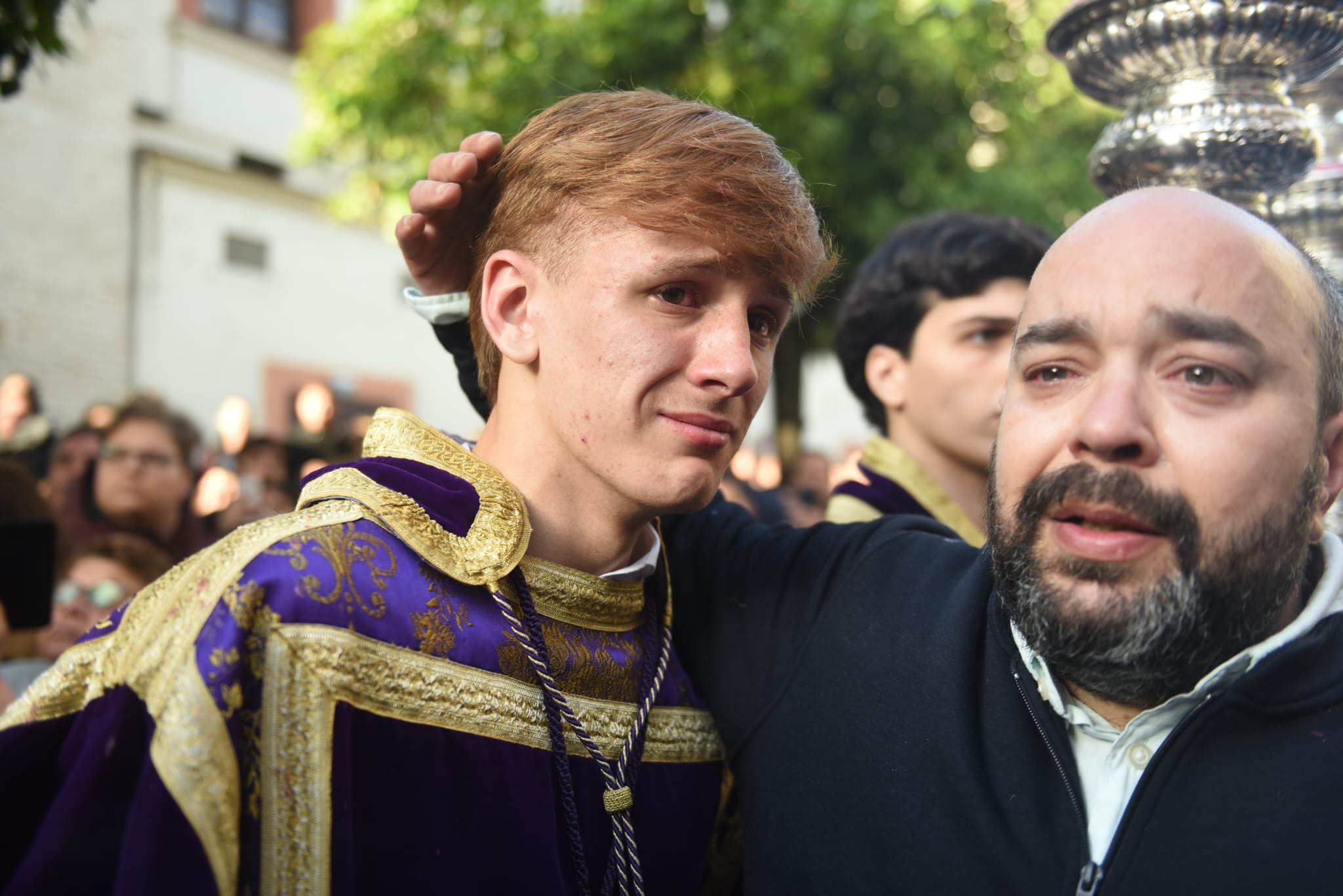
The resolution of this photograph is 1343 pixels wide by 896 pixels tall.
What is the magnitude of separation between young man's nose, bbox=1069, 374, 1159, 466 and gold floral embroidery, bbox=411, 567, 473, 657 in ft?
3.35

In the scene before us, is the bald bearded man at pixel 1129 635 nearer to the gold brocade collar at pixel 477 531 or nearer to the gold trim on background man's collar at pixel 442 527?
the gold brocade collar at pixel 477 531

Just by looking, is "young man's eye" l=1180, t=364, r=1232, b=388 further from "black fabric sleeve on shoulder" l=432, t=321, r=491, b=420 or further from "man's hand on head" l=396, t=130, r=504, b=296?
"black fabric sleeve on shoulder" l=432, t=321, r=491, b=420

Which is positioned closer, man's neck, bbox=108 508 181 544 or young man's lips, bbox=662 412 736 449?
young man's lips, bbox=662 412 736 449

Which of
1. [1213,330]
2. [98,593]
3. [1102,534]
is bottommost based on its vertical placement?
[98,593]

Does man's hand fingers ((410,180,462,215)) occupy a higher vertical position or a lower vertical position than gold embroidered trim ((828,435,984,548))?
higher

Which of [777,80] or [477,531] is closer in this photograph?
[477,531]

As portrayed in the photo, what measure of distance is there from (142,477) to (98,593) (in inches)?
58.5

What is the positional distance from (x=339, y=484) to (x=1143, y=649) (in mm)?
1309

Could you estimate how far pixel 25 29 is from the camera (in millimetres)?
3197

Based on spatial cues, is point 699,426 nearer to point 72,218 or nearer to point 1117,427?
point 1117,427

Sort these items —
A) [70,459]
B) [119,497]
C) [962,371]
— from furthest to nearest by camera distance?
[70,459]
[119,497]
[962,371]

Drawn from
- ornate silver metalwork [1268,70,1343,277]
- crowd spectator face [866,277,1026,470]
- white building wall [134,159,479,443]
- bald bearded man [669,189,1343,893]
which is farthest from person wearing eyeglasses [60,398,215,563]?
white building wall [134,159,479,443]

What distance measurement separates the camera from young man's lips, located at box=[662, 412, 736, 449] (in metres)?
2.18

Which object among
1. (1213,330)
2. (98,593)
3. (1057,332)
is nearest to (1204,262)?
(1213,330)
